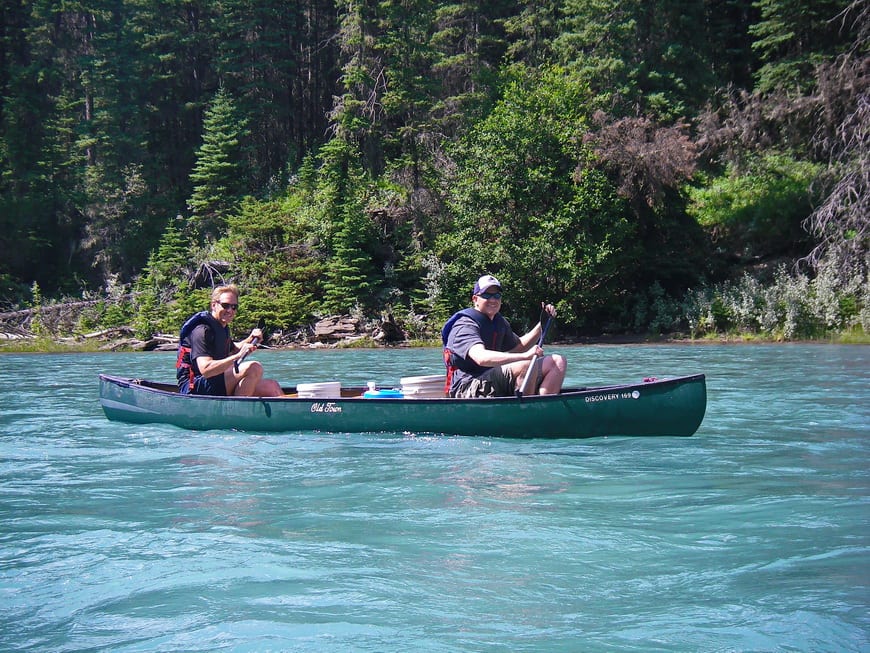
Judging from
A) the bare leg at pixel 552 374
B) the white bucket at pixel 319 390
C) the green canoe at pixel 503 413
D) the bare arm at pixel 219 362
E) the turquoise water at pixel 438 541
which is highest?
the bare arm at pixel 219 362

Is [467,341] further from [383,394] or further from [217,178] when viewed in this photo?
[217,178]

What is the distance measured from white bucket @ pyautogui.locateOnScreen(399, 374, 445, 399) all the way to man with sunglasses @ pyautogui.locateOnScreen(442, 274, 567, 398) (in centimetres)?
69

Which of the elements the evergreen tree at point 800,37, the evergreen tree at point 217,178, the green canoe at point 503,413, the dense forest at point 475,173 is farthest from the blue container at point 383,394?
the evergreen tree at point 217,178

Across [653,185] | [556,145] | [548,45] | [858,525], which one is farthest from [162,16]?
[858,525]

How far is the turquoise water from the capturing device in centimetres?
370

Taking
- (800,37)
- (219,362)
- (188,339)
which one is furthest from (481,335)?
(800,37)

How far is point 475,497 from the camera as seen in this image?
5.96 m

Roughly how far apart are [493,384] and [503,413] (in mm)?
362

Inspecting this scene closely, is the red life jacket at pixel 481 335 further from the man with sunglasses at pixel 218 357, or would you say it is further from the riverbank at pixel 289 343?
the riverbank at pixel 289 343

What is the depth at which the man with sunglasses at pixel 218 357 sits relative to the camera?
27.7ft

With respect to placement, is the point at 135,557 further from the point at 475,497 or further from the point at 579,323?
the point at 579,323

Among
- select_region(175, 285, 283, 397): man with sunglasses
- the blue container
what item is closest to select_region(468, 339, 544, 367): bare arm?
the blue container

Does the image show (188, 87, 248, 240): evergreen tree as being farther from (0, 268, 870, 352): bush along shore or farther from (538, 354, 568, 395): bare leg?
(538, 354, 568, 395): bare leg

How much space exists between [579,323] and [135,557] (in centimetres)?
1977
